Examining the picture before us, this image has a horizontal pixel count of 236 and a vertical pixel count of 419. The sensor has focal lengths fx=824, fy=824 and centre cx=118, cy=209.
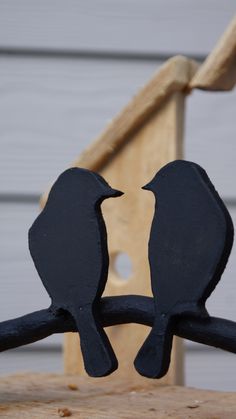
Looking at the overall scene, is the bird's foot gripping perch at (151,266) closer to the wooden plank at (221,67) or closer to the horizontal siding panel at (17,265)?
the wooden plank at (221,67)

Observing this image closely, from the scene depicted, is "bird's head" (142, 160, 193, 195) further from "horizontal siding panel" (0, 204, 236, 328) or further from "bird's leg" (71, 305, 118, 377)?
"horizontal siding panel" (0, 204, 236, 328)

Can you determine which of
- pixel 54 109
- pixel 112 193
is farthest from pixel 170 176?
pixel 54 109

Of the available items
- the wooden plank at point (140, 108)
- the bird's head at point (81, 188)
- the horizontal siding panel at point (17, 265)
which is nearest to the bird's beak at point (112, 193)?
the bird's head at point (81, 188)

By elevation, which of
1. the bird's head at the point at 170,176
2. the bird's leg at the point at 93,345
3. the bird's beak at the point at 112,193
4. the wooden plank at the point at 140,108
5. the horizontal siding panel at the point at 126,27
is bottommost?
the bird's leg at the point at 93,345

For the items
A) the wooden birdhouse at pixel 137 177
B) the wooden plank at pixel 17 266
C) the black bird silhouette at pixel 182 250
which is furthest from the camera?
the wooden plank at pixel 17 266

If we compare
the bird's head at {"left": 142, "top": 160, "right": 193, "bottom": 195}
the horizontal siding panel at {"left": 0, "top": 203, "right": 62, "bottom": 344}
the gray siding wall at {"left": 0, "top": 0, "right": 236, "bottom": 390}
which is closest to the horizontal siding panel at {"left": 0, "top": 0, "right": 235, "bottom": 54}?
the gray siding wall at {"left": 0, "top": 0, "right": 236, "bottom": 390}

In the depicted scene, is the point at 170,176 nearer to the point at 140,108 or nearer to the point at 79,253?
the point at 79,253

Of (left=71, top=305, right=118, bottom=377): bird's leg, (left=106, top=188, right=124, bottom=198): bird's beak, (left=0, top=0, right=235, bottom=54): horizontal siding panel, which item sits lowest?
(left=71, top=305, right=118, bottom=377): bird's leg
